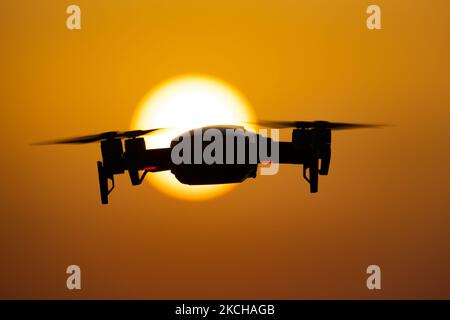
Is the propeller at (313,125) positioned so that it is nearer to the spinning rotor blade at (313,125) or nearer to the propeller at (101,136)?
the spinning rotor blade at (313,125)

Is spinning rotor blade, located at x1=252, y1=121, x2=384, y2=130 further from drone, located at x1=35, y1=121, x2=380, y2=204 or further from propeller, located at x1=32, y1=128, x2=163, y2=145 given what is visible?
propeller, located at x1=32, y1=128, x2=163, y2=145

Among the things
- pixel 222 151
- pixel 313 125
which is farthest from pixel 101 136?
pixel 313 125

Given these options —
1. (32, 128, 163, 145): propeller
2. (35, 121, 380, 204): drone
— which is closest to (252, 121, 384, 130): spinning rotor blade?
(35, 121, 380, 204): drone

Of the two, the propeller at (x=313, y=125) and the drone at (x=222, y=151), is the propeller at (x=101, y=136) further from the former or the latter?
the propeller at (x=313, y=125)

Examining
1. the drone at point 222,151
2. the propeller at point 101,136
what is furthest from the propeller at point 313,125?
the propeller at point 101,136

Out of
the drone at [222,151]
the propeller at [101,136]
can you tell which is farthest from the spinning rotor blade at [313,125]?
the propeller at [101,136]
